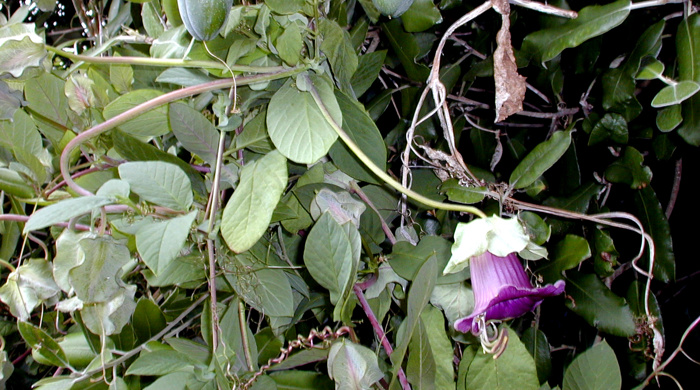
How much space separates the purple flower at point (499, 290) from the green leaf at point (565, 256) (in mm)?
91

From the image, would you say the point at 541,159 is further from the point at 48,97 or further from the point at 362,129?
the point at 48,97

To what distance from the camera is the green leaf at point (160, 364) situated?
0.44 meters

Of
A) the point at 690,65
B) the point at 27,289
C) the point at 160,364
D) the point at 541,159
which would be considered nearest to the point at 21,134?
the point at 27,289

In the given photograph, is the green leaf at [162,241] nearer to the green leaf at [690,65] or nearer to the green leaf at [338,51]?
the green leaf at [338,51]

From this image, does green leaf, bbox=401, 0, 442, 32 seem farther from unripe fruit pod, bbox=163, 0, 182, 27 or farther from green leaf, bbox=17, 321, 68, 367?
green leaf, bbox=17, 321, 68, 367

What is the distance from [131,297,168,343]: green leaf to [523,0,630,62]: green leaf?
17.3 inches

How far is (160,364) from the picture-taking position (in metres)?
0.44

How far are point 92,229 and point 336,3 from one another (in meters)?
0.30

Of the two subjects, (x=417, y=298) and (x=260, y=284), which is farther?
(x=260, y=284)

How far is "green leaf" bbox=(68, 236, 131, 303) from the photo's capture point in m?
0.39

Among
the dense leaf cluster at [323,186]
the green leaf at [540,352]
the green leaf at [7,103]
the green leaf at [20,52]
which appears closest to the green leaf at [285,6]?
the dense leaf cluster at [323,186]

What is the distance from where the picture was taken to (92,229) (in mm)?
393

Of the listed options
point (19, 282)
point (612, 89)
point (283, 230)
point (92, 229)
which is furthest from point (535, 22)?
point (19, 282)

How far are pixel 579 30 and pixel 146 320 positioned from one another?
48 cm
